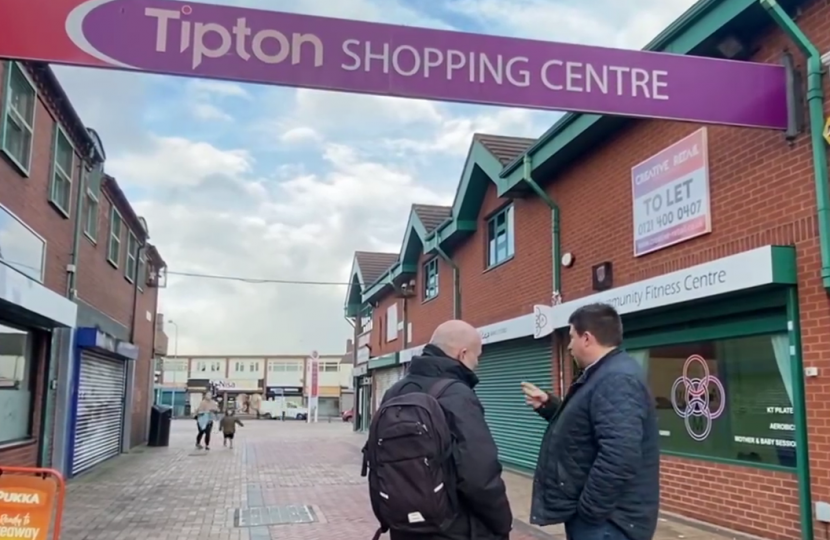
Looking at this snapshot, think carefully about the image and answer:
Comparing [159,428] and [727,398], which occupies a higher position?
[727,398]

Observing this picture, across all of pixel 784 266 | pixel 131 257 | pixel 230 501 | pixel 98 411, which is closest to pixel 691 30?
pixel 784 266

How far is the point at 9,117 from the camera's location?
406 inches

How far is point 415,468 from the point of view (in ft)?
Result: 10.3

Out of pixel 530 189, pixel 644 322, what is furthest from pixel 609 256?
pixel 530 189

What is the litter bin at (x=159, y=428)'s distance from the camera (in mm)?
22562

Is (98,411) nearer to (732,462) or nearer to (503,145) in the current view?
(503,145)

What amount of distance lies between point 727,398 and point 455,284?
33.0 feet

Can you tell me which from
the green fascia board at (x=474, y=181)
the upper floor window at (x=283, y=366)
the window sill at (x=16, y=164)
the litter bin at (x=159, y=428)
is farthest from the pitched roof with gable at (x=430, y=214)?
the upper floor window at (x=283, y=366)

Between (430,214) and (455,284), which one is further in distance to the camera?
(430,214)

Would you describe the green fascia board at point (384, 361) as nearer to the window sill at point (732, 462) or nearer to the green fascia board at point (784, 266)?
the window sill at point (732, 462)

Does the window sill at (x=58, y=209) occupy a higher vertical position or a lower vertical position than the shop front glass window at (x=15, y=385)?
higher

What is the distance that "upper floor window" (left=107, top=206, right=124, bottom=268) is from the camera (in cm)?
1752

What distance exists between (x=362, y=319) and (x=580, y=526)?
99.6 feet

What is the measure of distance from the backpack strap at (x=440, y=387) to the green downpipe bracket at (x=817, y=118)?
458 centimetres
